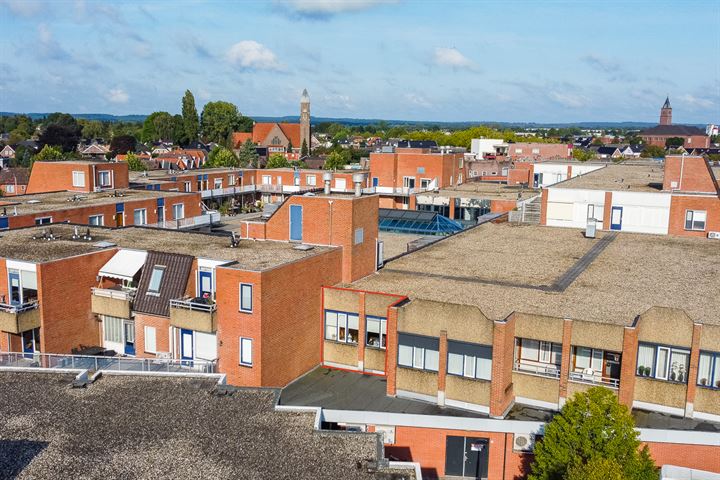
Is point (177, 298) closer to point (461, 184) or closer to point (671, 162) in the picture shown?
point (671, 162)

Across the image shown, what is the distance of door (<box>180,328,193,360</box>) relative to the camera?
28.5 m

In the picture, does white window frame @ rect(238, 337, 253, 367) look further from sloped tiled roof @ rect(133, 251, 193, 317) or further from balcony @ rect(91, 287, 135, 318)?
balcony @ rect(91, 287, 135, 318)

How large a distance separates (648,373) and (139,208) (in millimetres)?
38254

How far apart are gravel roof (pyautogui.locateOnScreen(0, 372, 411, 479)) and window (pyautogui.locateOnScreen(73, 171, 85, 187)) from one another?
34.5 metres

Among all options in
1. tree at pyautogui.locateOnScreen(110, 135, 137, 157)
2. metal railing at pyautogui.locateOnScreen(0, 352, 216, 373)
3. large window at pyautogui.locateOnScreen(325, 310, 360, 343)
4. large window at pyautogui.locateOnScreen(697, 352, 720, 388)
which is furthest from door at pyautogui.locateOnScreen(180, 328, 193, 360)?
tree at pyautogui.locateOnScreen(110, 135, 137, 157)

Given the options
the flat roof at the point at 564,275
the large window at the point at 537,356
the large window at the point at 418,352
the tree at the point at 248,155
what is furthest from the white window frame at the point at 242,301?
the tree at the point at 248,155

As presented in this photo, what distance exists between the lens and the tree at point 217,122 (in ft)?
617

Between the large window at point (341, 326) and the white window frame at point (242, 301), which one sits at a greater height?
the white window frame at point (242, 301)

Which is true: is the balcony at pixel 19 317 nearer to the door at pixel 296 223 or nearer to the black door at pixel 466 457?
the door at pixel 296 223

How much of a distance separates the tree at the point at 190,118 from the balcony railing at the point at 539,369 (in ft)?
500

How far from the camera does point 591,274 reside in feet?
109

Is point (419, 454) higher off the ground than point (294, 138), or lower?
lower

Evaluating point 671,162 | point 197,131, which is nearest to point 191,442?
point 671,162

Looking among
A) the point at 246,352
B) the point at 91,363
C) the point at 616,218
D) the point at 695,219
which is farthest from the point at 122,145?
the point at 246,352
